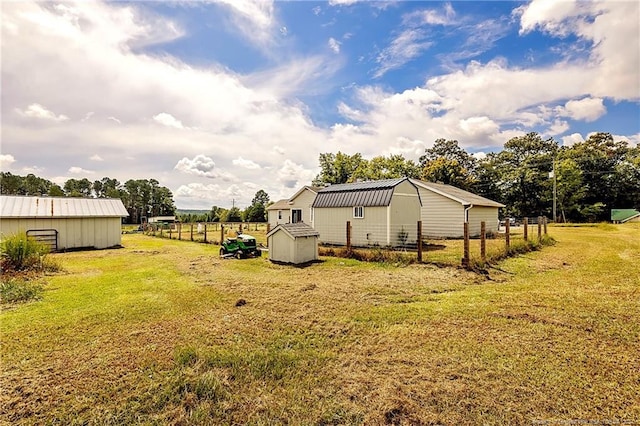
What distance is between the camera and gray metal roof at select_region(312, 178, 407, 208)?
612 inches

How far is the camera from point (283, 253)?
37.5ft

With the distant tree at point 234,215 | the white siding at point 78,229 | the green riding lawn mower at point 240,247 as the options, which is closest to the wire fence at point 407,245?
the green riding lawn mower at point 240,247

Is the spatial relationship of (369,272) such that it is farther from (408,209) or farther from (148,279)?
(408,209)

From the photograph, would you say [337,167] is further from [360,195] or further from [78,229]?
[78,229]

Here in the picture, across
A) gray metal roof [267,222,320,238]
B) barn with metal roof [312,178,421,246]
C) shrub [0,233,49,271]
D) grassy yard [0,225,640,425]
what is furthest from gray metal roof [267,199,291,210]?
grassy yard [0,225,640,425]

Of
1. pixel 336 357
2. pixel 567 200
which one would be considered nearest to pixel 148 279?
pixel 336 357

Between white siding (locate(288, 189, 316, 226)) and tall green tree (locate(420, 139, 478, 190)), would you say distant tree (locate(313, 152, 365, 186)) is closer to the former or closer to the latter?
tall green tree (locate(420, 139, 478, 190))

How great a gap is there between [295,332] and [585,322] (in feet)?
15.3

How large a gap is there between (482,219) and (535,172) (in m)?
26.7

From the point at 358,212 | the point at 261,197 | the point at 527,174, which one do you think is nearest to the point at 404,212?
A: the point at 358,212

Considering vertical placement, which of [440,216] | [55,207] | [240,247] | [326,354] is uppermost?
[55,207]

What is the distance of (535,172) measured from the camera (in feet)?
133

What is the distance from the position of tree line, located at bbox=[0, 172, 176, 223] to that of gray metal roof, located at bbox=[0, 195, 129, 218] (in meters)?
57.6

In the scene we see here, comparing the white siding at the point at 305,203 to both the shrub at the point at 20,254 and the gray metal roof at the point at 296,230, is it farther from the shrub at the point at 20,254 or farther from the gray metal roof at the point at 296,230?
the shrub at the point at 20,254
